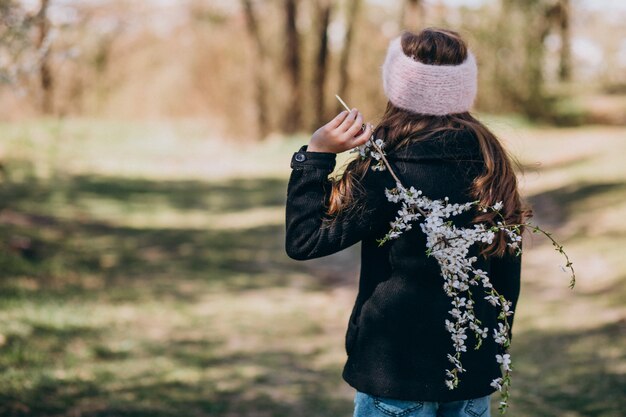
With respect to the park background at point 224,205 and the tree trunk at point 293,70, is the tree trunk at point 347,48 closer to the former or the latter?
the park background at point 224,205

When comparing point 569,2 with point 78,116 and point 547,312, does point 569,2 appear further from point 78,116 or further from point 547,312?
point 547,312

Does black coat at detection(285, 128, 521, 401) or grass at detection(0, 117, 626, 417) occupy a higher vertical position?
black coat at detection(285, 128, 521, 401)

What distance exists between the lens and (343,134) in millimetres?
2266

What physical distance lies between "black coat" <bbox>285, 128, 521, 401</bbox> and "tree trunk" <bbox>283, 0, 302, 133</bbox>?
63.9 feet

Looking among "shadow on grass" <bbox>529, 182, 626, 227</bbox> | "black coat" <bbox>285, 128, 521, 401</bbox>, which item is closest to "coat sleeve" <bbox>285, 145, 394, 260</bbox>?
"black coat" <bbox>285, 128, 521, 401</bbox>

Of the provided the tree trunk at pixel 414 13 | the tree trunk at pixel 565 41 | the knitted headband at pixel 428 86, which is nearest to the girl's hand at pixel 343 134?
the knitted headband at pixel 428 86

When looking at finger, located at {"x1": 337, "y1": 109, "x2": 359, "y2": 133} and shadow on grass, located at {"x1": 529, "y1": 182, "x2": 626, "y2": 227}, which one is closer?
finger, located at {"x1": 337, "y1": 109, "x2": 359, "y2": 133}

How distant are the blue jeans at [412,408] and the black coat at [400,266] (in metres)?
0.04

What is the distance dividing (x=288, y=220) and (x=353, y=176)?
0.77 ft

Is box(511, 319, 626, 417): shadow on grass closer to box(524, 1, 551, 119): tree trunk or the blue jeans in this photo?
the blue jeans

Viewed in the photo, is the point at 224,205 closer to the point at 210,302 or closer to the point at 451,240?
the point at 210,302

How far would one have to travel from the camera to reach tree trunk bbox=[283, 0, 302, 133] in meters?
21.3

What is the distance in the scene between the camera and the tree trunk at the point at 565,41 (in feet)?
82.2

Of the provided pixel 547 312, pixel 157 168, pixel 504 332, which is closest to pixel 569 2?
pixel 157 168
